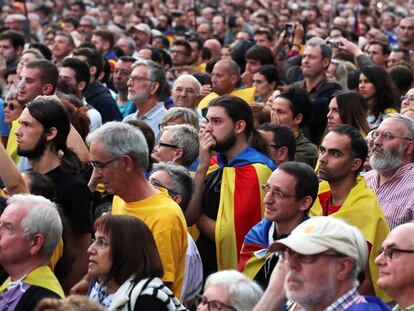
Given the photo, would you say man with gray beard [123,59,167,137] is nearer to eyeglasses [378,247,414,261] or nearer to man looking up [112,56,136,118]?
man looking up [112,56,136,118]

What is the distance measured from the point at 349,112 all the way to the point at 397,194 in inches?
75.1

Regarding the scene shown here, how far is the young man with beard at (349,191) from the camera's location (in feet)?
21.9

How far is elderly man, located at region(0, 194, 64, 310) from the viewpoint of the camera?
5.51m

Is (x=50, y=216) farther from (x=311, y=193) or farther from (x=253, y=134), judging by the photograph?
(x=253, y=134)

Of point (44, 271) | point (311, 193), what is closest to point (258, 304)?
point (44, 271)

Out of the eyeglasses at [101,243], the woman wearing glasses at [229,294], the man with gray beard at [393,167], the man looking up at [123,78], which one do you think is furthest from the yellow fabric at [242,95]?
the woman wearing glasses at [229,294]

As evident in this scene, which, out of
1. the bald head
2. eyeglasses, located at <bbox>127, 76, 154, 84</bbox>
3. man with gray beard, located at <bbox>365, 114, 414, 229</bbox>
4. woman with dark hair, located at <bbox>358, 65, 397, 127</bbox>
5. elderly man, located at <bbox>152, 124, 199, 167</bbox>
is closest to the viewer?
man with gray beard, located at <bbox>365, 114, 414, 229</bbox>

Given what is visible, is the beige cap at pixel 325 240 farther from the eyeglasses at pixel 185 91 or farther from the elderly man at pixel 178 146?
the eyeglasses at pixel 185 91

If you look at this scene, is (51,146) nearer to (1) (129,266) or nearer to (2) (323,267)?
(1) (129,266)

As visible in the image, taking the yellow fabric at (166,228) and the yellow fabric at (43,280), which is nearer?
the yellow fabric at (43,280)

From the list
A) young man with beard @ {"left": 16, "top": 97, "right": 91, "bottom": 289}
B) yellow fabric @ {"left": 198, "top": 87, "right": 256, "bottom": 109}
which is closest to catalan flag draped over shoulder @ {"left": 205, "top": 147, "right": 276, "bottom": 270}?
young man with beard @ {"left": 16, "top": 97, "right": 91, "bottom": 289}

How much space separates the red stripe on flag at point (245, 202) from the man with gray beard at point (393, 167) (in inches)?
30.7

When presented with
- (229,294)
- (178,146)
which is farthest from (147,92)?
(229,294)

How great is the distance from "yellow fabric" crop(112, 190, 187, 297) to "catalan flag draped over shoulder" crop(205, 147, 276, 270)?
105 centimetres
